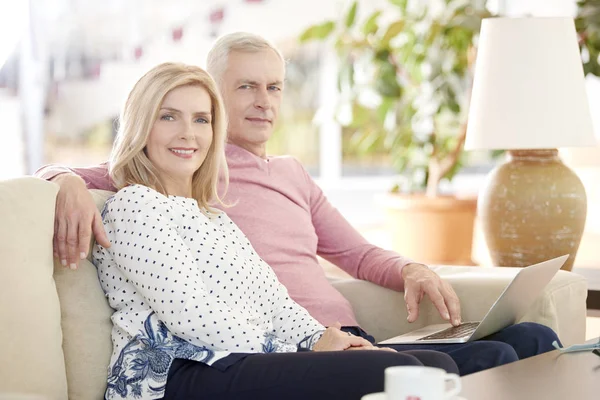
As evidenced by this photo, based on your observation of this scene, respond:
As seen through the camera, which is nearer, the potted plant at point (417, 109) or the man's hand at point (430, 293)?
the man's hand at point (430, 293)

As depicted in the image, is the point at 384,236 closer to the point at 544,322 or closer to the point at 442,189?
the point at 442,189

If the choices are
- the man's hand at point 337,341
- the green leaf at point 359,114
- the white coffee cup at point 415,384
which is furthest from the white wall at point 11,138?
the white coffee cup at point 415,384

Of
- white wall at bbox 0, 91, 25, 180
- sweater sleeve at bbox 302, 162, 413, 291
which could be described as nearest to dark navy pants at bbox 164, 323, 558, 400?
sweater sleeve at bbox 302, 162, 413, 291

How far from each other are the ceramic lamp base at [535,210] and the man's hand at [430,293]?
581mm

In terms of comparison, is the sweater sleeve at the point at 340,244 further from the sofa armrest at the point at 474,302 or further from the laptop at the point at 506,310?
the laptop at the point at 506,310

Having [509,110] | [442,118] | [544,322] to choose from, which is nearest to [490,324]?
[544,322]

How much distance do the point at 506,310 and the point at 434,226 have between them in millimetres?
2703

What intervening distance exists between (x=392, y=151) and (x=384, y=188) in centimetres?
209

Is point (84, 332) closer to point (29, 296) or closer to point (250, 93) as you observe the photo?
point (29, 296)

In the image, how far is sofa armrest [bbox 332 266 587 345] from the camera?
6.55 feet

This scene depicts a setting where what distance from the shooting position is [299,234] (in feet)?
7.07

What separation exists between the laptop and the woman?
19cm

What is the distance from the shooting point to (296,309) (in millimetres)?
1894

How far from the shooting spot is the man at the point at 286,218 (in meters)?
2.03
